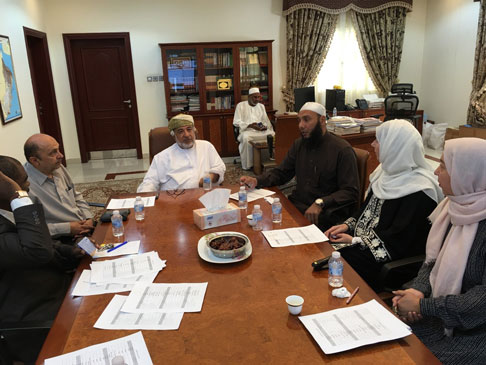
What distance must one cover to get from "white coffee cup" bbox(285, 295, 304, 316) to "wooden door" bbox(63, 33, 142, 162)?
6233 millimetres

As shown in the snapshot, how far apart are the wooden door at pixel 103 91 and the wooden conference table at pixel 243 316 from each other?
219 inches

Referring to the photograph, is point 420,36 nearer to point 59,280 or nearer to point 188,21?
point 188,21

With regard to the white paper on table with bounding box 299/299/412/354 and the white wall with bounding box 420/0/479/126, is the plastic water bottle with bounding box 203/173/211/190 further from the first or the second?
the white wall with bounding box 420/0/479/126

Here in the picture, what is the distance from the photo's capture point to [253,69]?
685cm

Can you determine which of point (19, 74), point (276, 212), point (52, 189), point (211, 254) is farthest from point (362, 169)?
point (19, 74)

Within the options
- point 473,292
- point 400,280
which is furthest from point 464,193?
point 400,280

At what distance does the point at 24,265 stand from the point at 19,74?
428 cm

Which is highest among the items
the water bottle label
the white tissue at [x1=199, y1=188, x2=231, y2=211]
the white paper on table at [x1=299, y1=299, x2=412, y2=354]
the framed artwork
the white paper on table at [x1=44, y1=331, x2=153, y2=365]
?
the framed artwork

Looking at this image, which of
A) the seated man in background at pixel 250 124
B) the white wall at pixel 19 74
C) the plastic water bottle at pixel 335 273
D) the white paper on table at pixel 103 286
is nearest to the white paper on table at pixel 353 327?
the plastic water bottle at pixel 335 273

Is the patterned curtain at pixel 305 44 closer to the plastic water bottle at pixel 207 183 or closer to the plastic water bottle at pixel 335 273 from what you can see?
the plastic water bottle at pixel 207 183

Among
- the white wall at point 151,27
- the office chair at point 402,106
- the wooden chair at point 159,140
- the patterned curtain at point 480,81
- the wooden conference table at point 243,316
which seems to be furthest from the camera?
the white wall at point 151,27

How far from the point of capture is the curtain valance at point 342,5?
673cm

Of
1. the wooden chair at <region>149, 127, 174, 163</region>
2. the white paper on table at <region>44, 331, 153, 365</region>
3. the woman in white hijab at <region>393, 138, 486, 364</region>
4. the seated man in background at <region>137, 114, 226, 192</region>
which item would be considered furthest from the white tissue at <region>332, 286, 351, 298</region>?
the wooden chair at <region>149, 127, 174, 163</region>

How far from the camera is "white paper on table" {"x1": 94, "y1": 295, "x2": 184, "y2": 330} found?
121 centimetres
